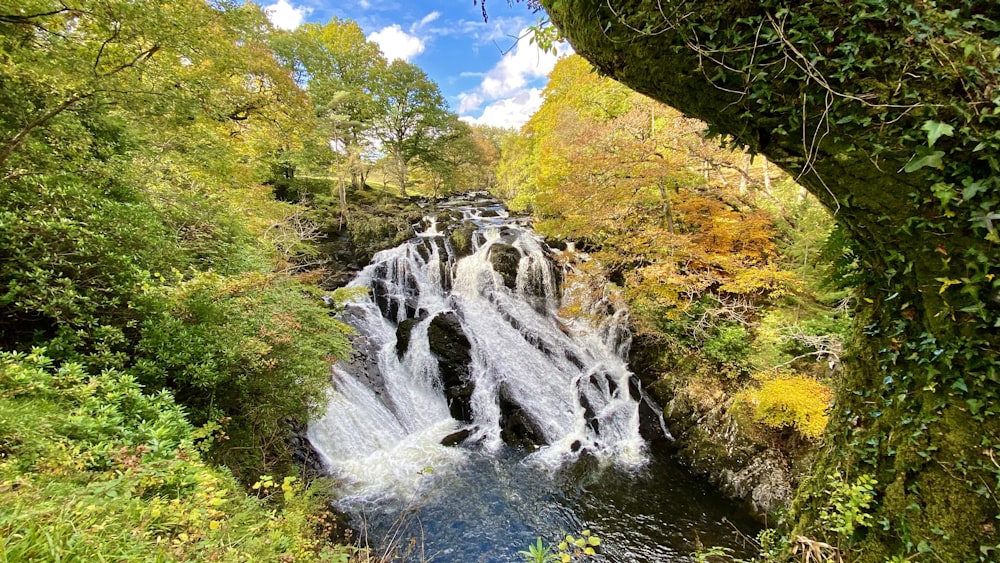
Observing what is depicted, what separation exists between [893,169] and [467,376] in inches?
386

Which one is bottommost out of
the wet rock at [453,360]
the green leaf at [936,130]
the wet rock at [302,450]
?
the wet rock at [302,450]

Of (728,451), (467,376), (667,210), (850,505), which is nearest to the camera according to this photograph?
(850,505)

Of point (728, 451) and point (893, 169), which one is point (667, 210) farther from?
point (893, 169)

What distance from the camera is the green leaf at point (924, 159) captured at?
1.55 m

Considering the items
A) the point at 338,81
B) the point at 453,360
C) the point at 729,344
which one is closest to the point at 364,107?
the point at 338,81

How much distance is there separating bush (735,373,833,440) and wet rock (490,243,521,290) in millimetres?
8426

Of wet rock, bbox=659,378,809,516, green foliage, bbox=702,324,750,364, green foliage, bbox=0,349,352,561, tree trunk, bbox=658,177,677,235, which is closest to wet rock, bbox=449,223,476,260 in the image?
tree trunk, bbox=658,177,677,235

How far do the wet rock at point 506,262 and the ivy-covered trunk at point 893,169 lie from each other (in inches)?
455

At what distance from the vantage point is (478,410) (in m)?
9.79

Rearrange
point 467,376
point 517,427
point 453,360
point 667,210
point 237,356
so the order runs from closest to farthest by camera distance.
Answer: point 237,356 → point 517,427 → point 667,210 → point 467,376 → point 453,360

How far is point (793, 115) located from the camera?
1875 mm

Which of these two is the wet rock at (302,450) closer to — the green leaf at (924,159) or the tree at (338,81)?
the green leaf at (924,159)

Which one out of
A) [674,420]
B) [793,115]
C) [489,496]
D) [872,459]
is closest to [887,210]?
[793,115]

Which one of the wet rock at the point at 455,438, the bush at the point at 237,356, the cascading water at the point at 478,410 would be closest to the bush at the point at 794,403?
the cascading water at the point at 478,410
